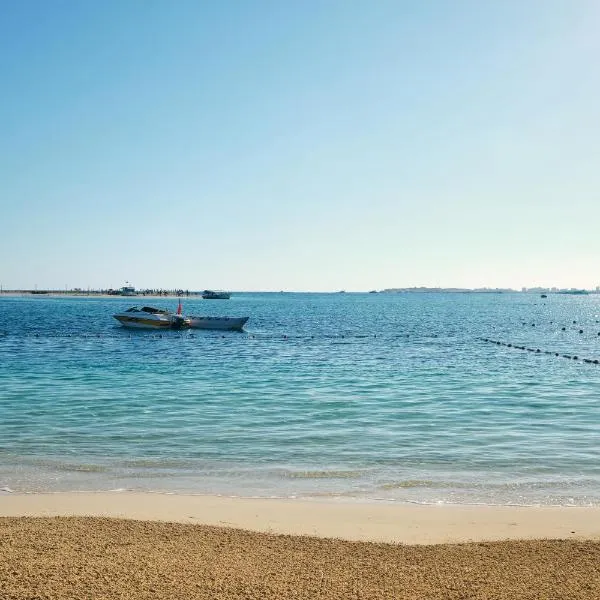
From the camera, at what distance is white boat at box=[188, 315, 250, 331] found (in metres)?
65.1

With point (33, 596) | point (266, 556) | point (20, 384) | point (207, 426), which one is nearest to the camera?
point (33, 596)

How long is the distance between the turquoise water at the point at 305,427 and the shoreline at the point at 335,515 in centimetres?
67

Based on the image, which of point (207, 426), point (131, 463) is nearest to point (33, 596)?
point (131, 463)

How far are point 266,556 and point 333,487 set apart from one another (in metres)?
A: 4.56

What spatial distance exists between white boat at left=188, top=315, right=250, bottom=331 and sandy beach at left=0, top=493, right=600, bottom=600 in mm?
54034

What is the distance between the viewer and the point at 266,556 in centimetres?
772

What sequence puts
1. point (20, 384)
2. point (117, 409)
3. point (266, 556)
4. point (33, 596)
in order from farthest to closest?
1. point (20, 384)
2. point (117, 409)
3. point (266, 556)
4. point (33, 596)

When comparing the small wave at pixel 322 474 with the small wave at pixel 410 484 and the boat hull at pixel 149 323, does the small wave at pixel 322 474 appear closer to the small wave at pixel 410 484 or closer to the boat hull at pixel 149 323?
the small wave at pixel 410 484

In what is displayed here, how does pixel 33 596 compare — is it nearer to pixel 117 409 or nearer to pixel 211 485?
pixel 211 485

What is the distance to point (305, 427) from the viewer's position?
18.1 m

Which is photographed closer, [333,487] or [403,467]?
[333,487]

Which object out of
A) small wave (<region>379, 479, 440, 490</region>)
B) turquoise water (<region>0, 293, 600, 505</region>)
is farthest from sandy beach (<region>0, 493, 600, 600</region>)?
small wave (<region>379, 479, 440, 490</region>)

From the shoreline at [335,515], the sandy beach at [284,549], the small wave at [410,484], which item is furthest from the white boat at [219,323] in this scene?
the sandy beach at [284,549]

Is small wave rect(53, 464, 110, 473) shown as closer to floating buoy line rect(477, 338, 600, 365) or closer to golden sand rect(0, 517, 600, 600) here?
golden sand rect(0, 517, 600, 600)
